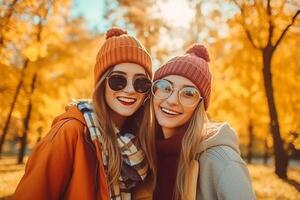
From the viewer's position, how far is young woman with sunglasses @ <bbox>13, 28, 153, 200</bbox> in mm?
3230

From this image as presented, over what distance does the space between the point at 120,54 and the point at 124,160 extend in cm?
86

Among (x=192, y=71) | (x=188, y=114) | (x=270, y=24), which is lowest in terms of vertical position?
(x=188, y=114)

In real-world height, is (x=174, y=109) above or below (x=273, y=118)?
above

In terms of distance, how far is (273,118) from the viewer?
547 inches

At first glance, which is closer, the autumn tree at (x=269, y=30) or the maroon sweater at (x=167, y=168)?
the maroon sweater at (x=167, y=168)

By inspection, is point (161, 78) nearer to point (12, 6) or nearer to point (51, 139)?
point (51, 139)

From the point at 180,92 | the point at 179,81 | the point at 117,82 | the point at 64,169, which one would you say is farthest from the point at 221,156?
the point at 64,169

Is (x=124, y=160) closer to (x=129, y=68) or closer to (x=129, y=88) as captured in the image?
(x=129, y=88)

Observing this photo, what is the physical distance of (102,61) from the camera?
398cm

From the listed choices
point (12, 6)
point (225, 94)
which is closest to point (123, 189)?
point (12, 6)

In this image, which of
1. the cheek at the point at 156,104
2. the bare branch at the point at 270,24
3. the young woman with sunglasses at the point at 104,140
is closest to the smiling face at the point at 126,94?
the young woman with sunglasses at the point at 104,140

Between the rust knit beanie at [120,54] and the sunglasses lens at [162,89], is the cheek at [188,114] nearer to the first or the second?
the sunglasses lens at [162,89]

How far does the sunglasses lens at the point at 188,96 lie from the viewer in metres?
3.86

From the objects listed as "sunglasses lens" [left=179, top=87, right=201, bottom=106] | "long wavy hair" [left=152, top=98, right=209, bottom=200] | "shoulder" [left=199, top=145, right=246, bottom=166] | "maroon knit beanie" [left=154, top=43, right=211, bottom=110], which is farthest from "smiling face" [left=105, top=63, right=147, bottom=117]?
"shoulder" [left=199, top=145, right=246, bottom=166]
